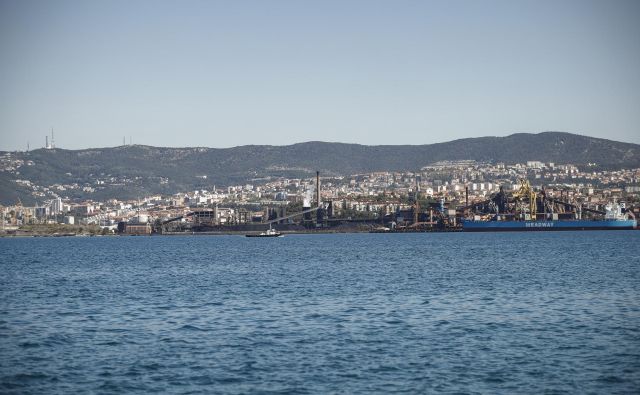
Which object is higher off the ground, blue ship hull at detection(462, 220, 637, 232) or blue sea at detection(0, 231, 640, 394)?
blue sea at detection(0, 231, 640, 394)

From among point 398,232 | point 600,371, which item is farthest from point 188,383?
point 398,232

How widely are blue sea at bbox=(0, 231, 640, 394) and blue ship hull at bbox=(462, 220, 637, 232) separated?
414ft

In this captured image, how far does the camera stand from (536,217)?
7411 inches

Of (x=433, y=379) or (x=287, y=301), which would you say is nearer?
(x=433, y=379)

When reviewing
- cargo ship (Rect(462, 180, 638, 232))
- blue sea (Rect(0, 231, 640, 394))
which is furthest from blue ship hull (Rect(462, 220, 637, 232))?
blue sea (Rect(0, 231, 640, 394))

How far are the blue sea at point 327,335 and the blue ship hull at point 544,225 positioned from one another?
126 m

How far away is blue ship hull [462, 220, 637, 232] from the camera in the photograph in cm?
17138

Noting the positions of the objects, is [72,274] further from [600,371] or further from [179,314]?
[600,371]

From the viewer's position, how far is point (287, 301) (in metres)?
38.1

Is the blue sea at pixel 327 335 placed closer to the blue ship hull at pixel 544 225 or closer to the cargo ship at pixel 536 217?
the blue ship hull at pixel 544 225

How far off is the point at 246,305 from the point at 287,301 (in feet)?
6.76

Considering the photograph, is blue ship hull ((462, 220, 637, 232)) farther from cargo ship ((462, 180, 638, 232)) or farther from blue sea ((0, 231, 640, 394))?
blue sea ((0, 231, 640, 394))

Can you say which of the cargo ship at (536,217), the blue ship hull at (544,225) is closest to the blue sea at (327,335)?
the blue ship hull at (544,225)

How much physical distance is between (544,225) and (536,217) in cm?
1214
